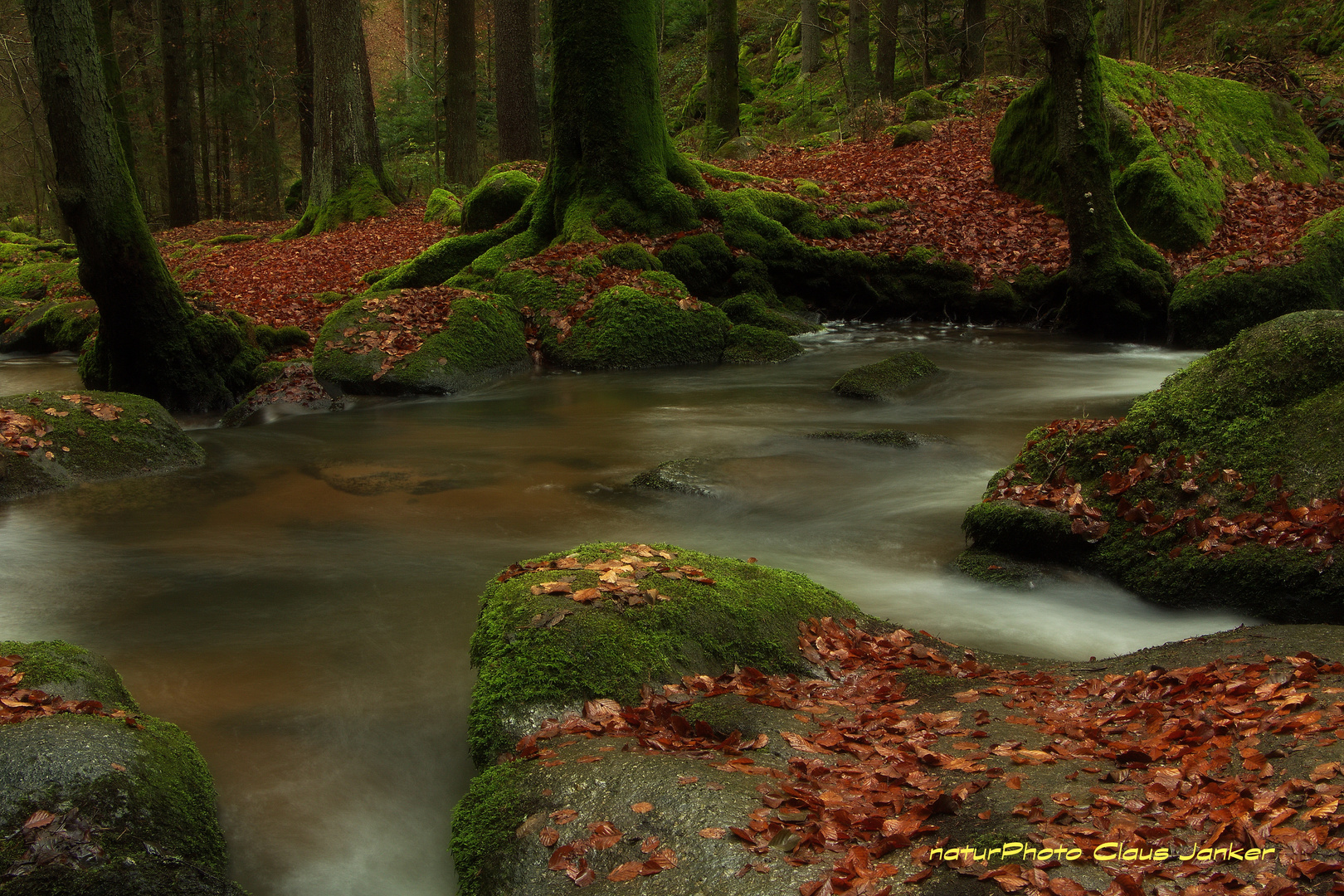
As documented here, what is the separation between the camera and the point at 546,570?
449cm

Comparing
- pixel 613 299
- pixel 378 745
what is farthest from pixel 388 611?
pixel 613 299

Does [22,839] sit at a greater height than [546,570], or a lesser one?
lesser

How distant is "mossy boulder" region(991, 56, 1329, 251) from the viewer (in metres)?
13.9

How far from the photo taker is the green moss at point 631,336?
11758mm

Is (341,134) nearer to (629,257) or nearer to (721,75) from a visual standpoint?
(721,75)

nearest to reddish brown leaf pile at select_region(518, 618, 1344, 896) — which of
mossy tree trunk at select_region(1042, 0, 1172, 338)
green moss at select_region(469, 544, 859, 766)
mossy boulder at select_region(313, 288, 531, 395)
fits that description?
green moss at select_region(469, 544, 859, 766)

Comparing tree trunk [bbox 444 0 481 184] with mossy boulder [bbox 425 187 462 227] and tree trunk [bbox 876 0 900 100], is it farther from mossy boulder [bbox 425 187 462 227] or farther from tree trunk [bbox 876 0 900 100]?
tree trunk [bbox 876 0 900 100]

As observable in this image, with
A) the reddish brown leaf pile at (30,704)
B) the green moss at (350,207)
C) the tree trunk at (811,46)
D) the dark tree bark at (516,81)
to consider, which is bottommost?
the reddish brown leaf pile at (30,704)

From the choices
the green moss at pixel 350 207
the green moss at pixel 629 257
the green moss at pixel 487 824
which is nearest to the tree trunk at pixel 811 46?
the green moss at pixel 350 207

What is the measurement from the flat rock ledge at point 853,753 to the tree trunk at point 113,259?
6586 millimetres

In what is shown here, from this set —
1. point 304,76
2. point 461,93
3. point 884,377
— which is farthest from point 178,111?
point 884,377

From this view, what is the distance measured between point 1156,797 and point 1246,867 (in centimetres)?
38

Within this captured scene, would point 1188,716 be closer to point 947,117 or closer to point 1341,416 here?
point 1341,416

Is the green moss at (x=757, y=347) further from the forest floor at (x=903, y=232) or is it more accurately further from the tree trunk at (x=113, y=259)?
the tree trunk at (x=113, y=259)
